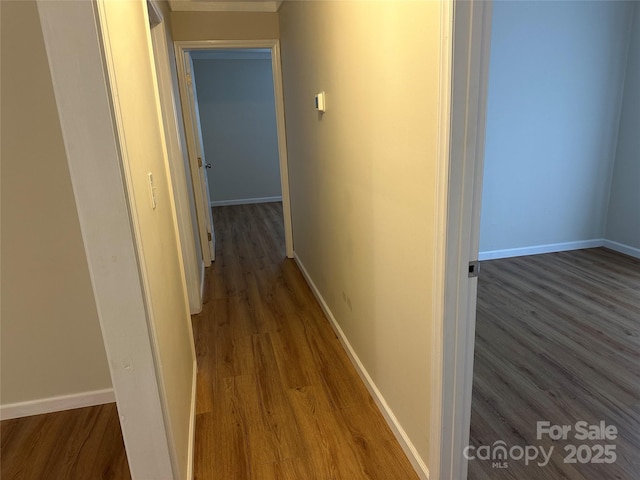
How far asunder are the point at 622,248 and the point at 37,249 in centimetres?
456

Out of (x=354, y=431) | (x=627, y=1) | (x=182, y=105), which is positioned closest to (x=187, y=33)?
(x=182, y=105)

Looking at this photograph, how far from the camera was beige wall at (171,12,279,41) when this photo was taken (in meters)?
3.60

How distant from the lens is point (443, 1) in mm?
1126

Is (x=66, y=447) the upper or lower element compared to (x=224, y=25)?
lower

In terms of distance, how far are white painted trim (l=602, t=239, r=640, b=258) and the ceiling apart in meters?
3.73

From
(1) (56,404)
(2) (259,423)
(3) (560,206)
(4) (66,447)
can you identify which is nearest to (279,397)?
(2) (259,423)

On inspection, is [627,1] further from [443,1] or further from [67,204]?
[67,204]

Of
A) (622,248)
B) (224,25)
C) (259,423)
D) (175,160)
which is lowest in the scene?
(259,423)

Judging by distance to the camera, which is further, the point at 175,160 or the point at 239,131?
the point at 239,131

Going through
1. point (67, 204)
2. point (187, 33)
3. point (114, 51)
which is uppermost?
point (187, 33)

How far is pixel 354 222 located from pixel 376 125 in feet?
1.95

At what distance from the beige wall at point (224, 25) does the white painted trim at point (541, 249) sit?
110 inches

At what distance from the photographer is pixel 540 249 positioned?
416 cm

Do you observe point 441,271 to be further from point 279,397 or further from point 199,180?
point 199,180
